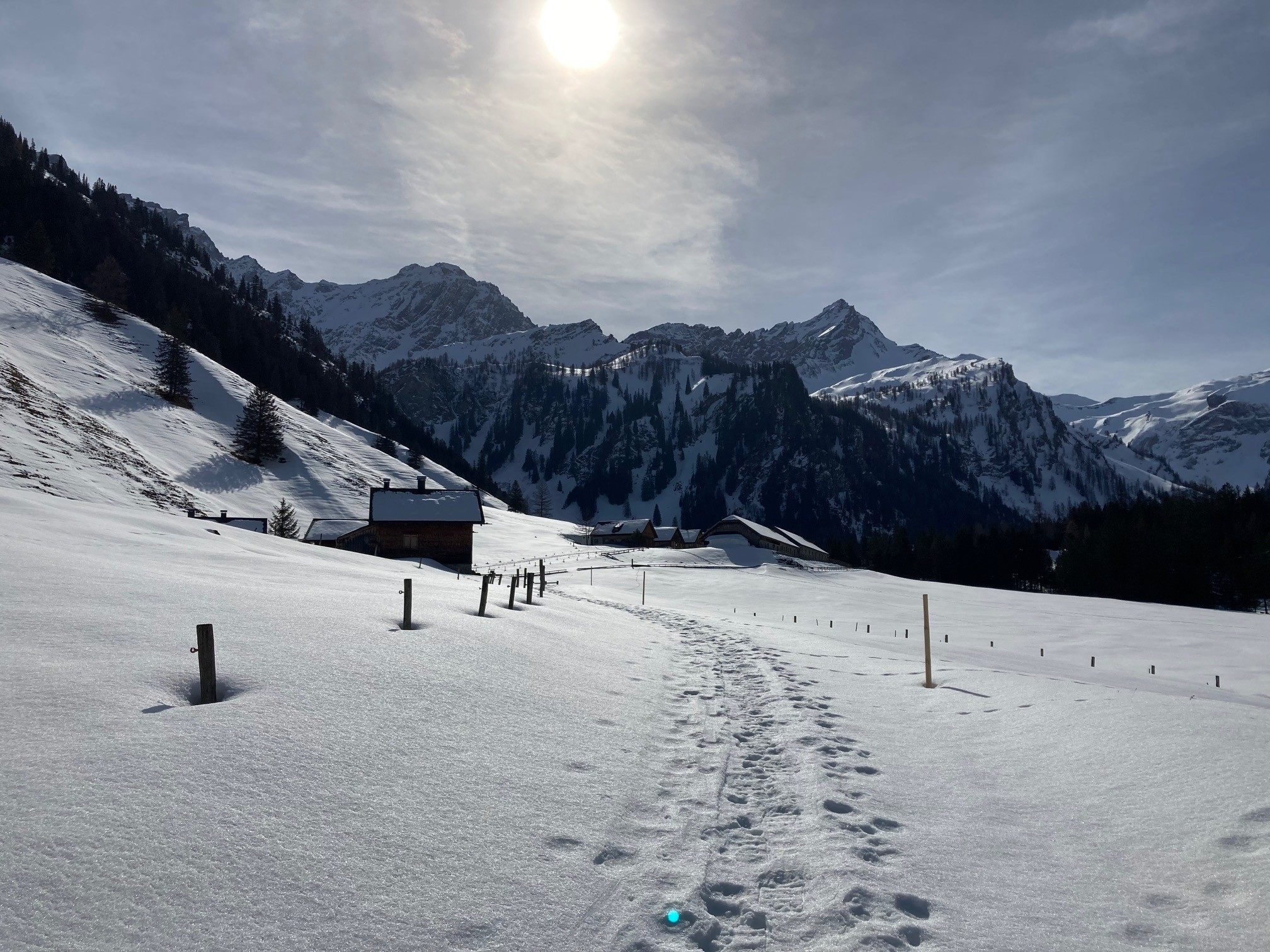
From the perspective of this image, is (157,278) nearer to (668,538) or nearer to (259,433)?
(259,433)

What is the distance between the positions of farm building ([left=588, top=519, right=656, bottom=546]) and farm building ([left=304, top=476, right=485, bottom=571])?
53463 mm

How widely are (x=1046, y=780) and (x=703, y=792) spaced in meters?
4.31

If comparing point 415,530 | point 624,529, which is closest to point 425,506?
point 415,530

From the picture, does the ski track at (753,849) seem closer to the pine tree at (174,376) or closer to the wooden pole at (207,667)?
the wooden pole at (207,667)

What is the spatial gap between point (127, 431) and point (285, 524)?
1932 centimetres

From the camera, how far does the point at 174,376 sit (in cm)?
7356

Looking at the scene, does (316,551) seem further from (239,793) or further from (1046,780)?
(1046,780)

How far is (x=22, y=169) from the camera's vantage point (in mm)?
117000

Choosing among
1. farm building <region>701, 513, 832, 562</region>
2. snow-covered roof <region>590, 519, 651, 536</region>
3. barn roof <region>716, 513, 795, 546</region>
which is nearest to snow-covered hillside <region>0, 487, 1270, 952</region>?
farm building <region>701, 513, 832, 562</region>

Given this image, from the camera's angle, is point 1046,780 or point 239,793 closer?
point 239,793

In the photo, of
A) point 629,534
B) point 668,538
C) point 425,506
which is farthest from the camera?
point 668,538

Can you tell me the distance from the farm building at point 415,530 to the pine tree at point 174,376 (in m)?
33.2

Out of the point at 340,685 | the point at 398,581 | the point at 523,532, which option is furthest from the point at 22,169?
the point at 340,685

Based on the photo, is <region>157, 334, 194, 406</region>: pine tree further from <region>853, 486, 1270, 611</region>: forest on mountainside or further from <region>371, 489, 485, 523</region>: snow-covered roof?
<region>853, 486, 1270, 611</region>: forest on mountainside
